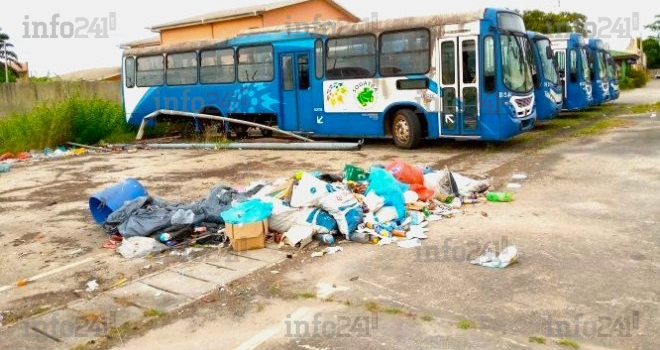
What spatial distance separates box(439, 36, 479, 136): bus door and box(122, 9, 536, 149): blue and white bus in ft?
0.06

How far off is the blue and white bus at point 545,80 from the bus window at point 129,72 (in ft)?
38.2

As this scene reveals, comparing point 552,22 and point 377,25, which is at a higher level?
point 552,22

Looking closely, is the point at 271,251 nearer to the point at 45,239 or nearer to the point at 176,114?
the point at 45,239

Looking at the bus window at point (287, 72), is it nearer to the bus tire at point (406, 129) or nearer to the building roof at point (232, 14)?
the bus tire at point (406, 129)

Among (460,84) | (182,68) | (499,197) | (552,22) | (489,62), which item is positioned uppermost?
(552,22)

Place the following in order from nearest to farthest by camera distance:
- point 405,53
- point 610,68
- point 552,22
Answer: point 405,53 → point 610,68 → point 552,22

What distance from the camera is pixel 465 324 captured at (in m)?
4.18

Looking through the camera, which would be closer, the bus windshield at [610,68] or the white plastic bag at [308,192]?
the white plastic bag at [308,192]

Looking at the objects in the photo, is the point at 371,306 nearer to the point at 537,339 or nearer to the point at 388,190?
the point at 537,339

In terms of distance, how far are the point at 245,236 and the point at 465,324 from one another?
2.67 meters

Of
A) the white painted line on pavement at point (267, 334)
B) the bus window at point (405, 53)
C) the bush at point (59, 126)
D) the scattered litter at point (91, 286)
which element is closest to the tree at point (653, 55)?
the bus window at point (405, 53)

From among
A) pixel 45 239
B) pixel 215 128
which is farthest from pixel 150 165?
pixel 45 239

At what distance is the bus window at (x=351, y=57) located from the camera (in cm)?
1338

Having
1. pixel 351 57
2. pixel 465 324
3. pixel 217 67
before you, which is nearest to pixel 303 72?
pixel 351 57
